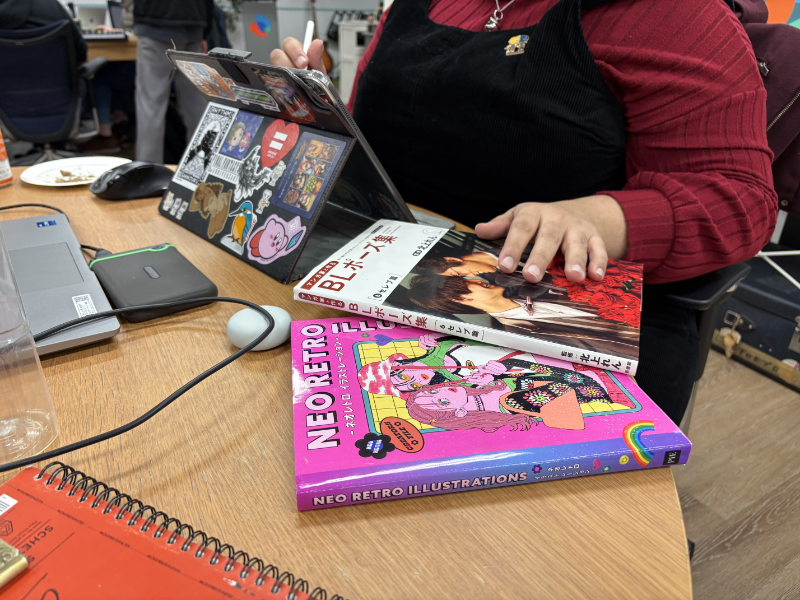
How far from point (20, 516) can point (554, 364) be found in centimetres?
39

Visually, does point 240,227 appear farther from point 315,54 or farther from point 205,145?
point 315,54

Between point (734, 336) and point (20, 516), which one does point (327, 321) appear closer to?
point (20, 516)

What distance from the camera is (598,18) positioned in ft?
2.48

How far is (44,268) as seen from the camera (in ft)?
2.00

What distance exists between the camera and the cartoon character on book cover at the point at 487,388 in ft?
1.31

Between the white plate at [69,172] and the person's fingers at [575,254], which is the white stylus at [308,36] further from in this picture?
the person's fingers at [575,254]

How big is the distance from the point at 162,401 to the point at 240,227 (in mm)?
304

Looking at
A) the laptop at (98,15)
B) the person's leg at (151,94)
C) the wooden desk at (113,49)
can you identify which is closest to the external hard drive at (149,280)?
the person's leg at (151,94)

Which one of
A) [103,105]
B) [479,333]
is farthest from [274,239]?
[103,105]

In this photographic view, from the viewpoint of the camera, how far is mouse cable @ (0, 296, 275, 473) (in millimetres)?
373

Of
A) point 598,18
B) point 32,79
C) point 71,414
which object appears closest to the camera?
point 71,414

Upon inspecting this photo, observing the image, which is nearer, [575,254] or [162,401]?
[162,401]

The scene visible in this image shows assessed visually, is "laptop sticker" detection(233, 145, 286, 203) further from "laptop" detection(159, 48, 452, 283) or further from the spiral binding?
the spiral binding

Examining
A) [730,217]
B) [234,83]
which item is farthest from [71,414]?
[730,217]
